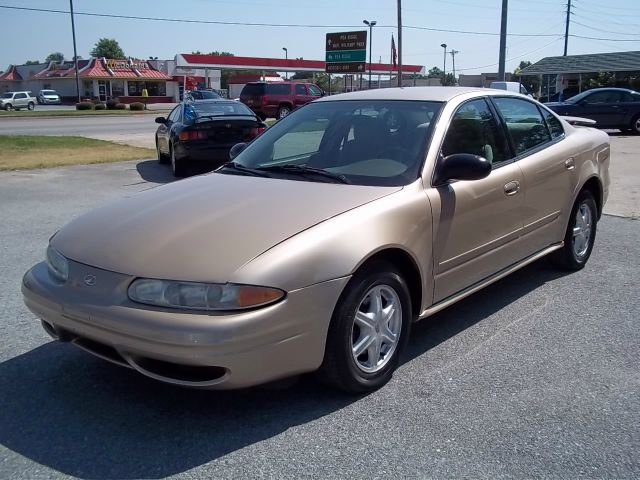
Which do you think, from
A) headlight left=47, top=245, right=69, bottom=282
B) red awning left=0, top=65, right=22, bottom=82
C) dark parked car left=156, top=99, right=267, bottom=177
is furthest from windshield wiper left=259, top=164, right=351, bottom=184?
red awning left=0, top=65, right=22, bottom=82

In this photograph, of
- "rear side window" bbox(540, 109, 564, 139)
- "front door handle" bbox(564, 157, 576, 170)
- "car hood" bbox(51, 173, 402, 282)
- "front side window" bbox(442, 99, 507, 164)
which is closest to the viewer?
"car hood" bbox(51, 173, 402, 282)

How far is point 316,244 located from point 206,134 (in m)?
9.14

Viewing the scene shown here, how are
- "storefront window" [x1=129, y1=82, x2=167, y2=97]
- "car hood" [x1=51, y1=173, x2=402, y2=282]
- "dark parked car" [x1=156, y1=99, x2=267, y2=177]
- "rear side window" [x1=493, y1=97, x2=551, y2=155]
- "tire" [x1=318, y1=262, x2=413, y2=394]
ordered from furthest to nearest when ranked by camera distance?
"storefront window" [x1=129, y1=82, x2=167, y2=97]
"dark parked car" [x1=156, y1=99, x2=267, y2=177]
"rear side window" [x1=493, y1=97, x2=551, y2=155]
"tire" [x1=318, y1=262, x2=413, y2=394]
"car hood" [x1=51, y1=173, x2=402, y2=282]

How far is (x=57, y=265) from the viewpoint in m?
3.57

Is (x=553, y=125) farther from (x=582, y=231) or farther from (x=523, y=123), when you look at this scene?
(x=582, y=231)

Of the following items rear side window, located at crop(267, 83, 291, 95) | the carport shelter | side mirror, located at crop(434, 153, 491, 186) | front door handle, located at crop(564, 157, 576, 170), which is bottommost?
front door handle, located at crop(564, 157, 576, 170)

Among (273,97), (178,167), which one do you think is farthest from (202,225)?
(273,97)

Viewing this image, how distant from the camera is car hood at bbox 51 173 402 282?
10.4ft

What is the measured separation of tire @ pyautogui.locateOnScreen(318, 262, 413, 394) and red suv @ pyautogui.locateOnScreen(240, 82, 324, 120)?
89.0ft

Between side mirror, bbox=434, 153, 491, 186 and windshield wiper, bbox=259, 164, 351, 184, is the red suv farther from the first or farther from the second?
side mirror, bbox=434, 153, 491, 186

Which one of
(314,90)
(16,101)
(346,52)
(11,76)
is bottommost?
(16,101)

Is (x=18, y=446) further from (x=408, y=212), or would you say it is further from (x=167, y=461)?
(x=408, y=212)

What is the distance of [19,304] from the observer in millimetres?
5023

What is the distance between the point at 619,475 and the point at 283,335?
158cm
